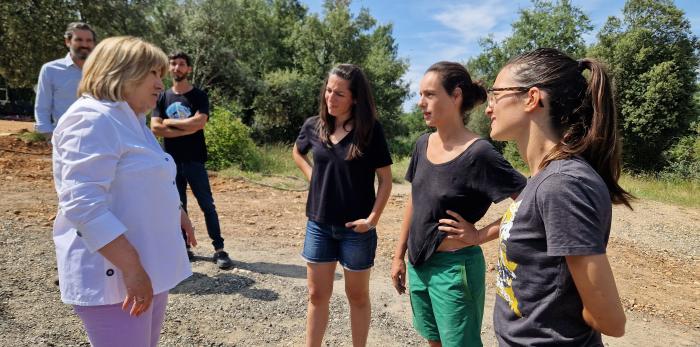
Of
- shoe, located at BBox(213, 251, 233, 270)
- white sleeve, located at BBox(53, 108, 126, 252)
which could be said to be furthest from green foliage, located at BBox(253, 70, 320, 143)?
white sleeve, located at BBox(53, 108, 126, 252)

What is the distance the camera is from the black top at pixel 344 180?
8.56 feet

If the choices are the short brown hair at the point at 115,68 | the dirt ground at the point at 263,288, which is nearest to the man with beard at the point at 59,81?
the dirt ground at the point at 263,288

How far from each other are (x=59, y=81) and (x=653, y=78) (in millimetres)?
27586

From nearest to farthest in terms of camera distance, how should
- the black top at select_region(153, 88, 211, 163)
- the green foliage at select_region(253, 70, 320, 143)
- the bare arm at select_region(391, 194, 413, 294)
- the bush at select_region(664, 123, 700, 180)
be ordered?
the bare arm at select_region(391, 194, 413, 294)
the black top at select_region(153, 88, 211, 163)
the bush at select_region(664, 123, 700, 180)
the green foliage at select_region(253, 70, 320, 143)

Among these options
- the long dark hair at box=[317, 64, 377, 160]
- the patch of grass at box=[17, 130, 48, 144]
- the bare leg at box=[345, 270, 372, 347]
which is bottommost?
the patch of grass at box=[17, 130, 48, 144]

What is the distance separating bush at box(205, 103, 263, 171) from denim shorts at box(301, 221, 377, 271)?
31.5 feet

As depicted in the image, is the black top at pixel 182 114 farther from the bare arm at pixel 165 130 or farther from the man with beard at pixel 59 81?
the man with beard at pixel 59 81

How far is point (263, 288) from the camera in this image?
4.15m

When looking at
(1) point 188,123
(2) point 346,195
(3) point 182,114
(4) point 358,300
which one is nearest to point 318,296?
(4) point 358,300

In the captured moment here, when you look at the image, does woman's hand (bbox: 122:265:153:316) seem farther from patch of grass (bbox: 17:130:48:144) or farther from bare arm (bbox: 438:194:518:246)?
patch of grass (bbox: 17:130:48:144)

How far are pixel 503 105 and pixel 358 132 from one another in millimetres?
1215

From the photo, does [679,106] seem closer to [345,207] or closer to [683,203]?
[683,203]

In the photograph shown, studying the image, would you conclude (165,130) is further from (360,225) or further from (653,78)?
(653,78)

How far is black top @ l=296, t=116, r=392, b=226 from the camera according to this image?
2609mm
